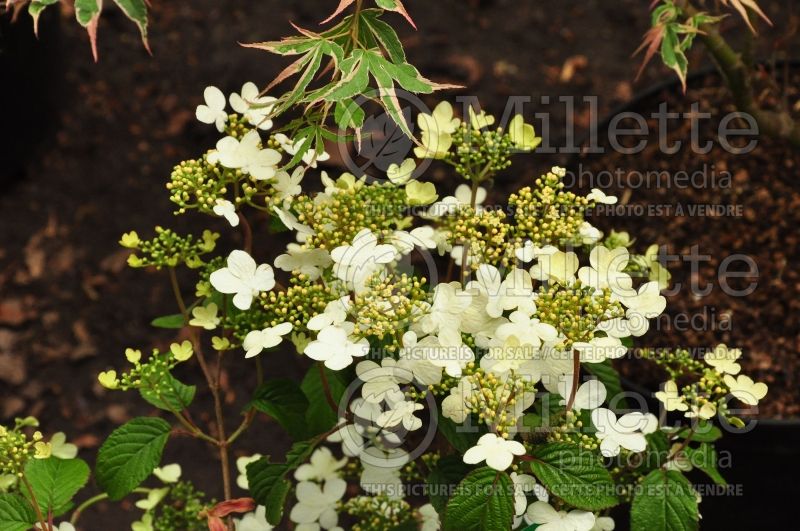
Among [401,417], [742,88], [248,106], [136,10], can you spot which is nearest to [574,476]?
[401,417]

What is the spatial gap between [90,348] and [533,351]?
1297 mm

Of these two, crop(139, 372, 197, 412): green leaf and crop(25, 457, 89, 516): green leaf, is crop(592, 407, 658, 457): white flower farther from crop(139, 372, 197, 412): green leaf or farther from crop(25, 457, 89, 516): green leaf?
crop(25, 457, 89, 516): green leaf

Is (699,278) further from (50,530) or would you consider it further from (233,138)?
(50,530)

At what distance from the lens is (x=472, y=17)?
2201 millimetres

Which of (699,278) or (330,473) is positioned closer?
(330,473)

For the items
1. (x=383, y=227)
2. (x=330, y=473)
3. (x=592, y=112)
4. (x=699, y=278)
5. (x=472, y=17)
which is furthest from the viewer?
(x=472, y=17)

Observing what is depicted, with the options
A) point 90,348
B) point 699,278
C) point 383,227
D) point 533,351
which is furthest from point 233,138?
point 90,348

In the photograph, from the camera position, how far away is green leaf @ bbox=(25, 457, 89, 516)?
38.6 inches

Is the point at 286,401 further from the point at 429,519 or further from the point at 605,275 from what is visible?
the point at 605,275

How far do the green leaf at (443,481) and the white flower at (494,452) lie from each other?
0.13m

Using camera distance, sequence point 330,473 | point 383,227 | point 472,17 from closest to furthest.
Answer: point 383,227
point 330,473
point 472,17

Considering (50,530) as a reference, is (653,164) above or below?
above

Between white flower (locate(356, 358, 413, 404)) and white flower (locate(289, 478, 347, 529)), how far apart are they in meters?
0.28

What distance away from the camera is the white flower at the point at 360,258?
89 centimetres
